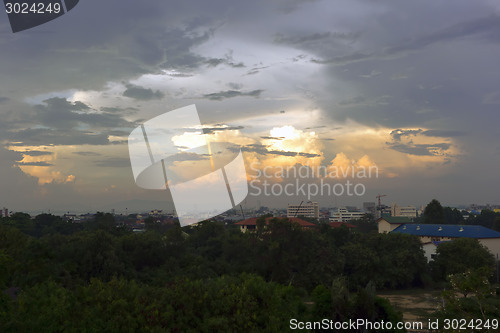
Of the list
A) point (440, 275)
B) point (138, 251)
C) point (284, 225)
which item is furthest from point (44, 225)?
point (440, 275)

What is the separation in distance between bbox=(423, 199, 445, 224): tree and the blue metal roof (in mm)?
11550

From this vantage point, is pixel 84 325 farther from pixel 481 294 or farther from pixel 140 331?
pixel 481 294

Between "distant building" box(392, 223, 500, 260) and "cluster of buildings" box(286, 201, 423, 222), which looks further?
"cluster of buildings" box(286, 201, 423, 222)

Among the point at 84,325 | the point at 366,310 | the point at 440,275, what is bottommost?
the point at 440,275

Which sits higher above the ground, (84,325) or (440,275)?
(84,325)

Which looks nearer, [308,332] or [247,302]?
[247,302]

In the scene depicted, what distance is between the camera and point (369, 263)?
36.0m

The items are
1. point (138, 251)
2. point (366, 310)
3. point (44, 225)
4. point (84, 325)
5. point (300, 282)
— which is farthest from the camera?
point (44, 225)

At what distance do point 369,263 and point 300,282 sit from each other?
7.11 meters

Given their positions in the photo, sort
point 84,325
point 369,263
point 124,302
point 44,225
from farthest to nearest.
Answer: point 44,225 → point 369,263 → point 124,302 → point 84,325

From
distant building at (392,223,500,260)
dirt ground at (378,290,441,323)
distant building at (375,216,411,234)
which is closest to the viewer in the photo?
dirt ground at (378,290,441,323)

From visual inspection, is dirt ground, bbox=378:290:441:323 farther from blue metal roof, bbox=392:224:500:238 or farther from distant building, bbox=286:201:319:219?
distant building, bbox=286:201:319:219

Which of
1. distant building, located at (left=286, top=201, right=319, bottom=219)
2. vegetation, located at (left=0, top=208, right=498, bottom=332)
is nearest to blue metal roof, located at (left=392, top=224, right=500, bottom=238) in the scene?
vegetation, located at (left=0, top=208, right=498, bottom=332)

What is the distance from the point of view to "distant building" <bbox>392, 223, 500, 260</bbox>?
42969 millimetres
